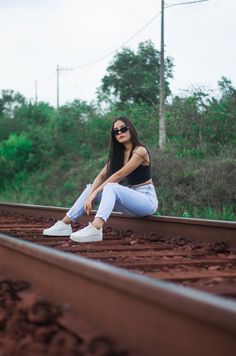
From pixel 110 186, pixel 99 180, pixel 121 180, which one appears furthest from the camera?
pixel 99 180

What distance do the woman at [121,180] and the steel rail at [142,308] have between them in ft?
8.19

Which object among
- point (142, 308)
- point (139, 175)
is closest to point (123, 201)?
point (139, 175)

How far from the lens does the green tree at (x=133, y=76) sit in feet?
93.8

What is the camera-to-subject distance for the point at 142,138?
21.5 metres

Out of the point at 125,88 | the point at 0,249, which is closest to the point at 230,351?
the point at 0,249

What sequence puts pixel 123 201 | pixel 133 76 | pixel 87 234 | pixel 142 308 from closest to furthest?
pixel 142 308
pixel 87 234
pixel 123 201
pixel 133 76

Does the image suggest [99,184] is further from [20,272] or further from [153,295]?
[153,295]

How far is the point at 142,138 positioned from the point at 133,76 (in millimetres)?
8786

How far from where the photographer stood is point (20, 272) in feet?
11.2

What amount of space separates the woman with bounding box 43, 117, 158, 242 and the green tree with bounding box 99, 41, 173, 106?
22353mm

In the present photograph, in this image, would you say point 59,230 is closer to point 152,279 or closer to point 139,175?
point 139,175

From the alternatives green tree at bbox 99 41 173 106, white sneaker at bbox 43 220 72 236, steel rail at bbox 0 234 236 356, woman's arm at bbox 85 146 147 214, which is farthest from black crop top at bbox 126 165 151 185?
green tree at bbox 99 41 173 106

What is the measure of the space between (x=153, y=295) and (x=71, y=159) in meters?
23.7

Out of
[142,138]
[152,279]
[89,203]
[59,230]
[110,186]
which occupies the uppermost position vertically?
[142,138]
